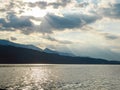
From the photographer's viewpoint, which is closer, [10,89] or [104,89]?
[10,89]

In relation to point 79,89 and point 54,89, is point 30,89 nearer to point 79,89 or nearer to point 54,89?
point 54,89

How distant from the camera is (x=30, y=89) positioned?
3681 inches

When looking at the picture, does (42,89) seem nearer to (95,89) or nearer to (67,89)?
(67,89)

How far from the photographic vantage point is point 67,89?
9362 centimetres

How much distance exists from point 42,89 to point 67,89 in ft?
27.9

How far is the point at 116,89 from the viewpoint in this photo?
97.2 meters

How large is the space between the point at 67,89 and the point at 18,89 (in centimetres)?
1638

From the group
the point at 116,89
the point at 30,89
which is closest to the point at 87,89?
the point at 116,89

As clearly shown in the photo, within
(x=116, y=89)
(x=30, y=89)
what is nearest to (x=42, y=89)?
(x=30, y=89)

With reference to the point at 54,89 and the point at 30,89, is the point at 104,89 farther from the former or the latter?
the point at 30,89

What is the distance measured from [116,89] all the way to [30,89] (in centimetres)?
3002

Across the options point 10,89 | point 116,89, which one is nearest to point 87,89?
point 116,89

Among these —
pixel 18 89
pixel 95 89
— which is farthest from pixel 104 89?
pixel 18 89

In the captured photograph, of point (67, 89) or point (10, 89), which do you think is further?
point (67, 89)
